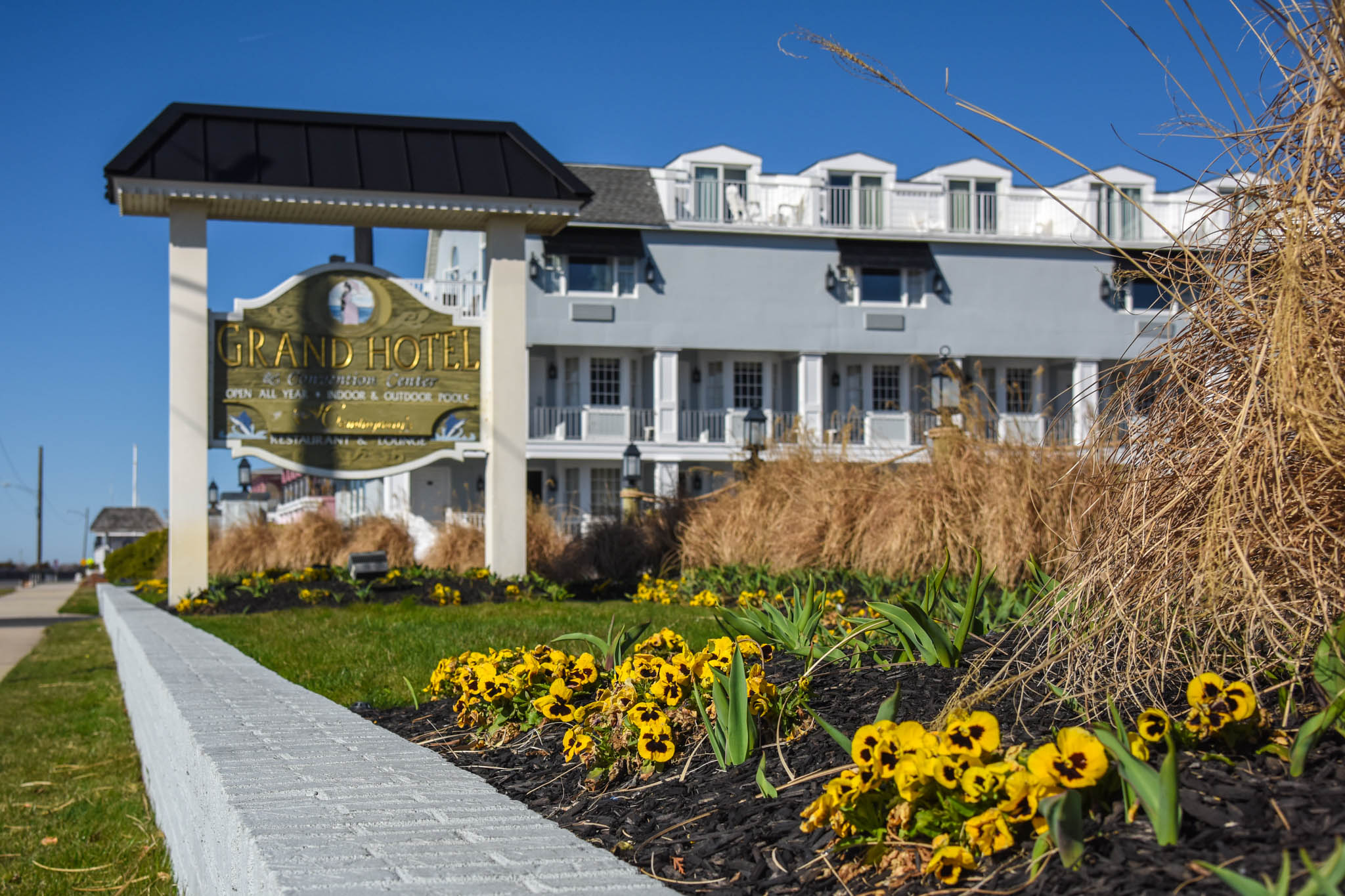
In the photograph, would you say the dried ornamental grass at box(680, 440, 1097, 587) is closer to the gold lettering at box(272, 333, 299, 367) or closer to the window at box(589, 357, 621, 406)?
the gold lettering at box(272, 333, 299, 367)

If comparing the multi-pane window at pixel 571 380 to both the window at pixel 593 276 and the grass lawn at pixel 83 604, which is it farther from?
the grass lawn at pixel 83 604

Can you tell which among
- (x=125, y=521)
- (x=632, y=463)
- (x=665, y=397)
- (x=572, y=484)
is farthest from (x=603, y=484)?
(x=125, y=521)

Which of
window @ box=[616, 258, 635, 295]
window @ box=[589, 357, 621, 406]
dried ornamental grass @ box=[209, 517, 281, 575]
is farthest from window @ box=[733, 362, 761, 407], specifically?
dried ornamental grass @ box=[209, 517, 281, 575]

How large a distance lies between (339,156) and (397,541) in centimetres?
733

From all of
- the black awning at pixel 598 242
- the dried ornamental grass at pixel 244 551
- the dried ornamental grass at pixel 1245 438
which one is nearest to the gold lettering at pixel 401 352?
the dried ornamental grass at pixel 244 551

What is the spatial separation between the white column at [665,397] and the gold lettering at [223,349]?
1605cm

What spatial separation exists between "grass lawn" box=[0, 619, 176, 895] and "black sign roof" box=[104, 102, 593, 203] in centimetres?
492

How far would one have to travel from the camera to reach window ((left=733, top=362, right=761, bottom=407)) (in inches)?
1159

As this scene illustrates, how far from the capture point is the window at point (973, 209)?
29484 millimetres

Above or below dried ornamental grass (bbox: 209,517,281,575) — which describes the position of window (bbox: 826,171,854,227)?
above

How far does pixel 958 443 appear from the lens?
31.0 ft

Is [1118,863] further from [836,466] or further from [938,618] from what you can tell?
[836,466]

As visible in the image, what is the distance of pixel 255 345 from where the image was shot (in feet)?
39.7

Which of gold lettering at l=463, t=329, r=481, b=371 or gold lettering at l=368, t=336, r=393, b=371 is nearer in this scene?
gold lettering at l=368, t=336, r=393, b=371
